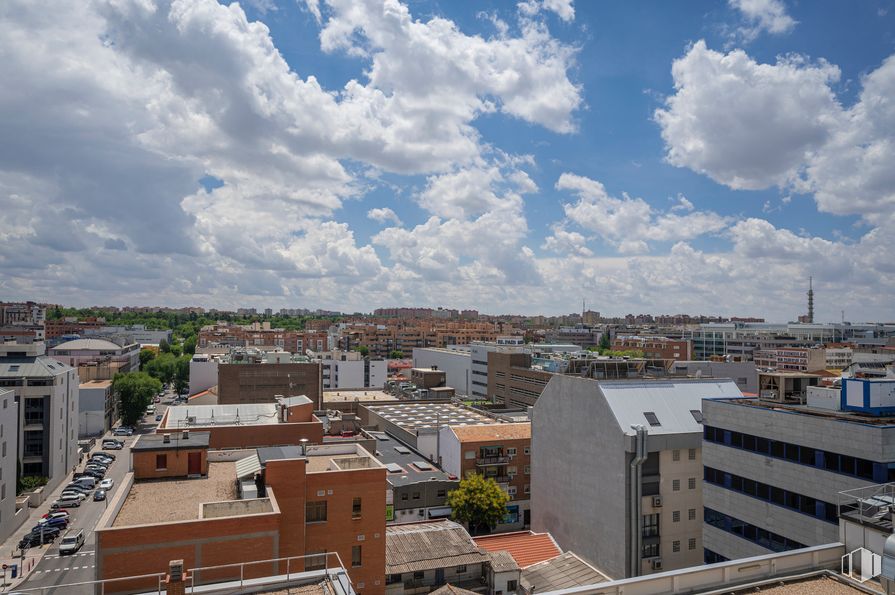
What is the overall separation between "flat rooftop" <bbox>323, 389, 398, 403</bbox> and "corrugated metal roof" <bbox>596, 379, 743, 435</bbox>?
192ft

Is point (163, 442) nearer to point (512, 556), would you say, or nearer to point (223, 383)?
point (512, 556)

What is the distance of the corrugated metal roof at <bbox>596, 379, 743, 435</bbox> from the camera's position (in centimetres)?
3938

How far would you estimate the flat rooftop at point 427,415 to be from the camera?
244ft

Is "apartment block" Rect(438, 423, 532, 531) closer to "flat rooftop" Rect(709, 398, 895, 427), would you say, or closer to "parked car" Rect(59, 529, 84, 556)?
"flat rooftop" Rect(709, 398, 895, 427)

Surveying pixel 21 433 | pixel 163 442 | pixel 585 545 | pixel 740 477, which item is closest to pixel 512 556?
pixel 585 545

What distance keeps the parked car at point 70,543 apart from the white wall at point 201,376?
184ft

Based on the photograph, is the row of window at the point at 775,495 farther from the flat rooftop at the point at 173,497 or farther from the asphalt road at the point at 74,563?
the asphalt road at the point at 74,563

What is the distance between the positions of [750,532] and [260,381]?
62608mm

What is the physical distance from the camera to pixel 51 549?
4919 centimetres

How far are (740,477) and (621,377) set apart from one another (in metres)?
13.9

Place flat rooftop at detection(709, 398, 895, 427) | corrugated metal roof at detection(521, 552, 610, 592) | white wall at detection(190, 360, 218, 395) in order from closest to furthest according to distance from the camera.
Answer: flat rooftop at detection(709, 398, 895, 427), corrugated metal roof at detection(521, 552, 610, 592), white wall at detection(190, 360, 218, 395)

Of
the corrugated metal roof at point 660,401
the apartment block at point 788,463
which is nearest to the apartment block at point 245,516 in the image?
the corrugated metal roof at point 660,401

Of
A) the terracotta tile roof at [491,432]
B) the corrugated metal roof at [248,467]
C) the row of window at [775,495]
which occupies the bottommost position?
the terracotta tile roof at [491,432]

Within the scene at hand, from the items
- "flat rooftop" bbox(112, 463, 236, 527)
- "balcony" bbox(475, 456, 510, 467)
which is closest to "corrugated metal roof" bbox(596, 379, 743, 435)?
"balcony" bbox(475, 456, 510, 467)
